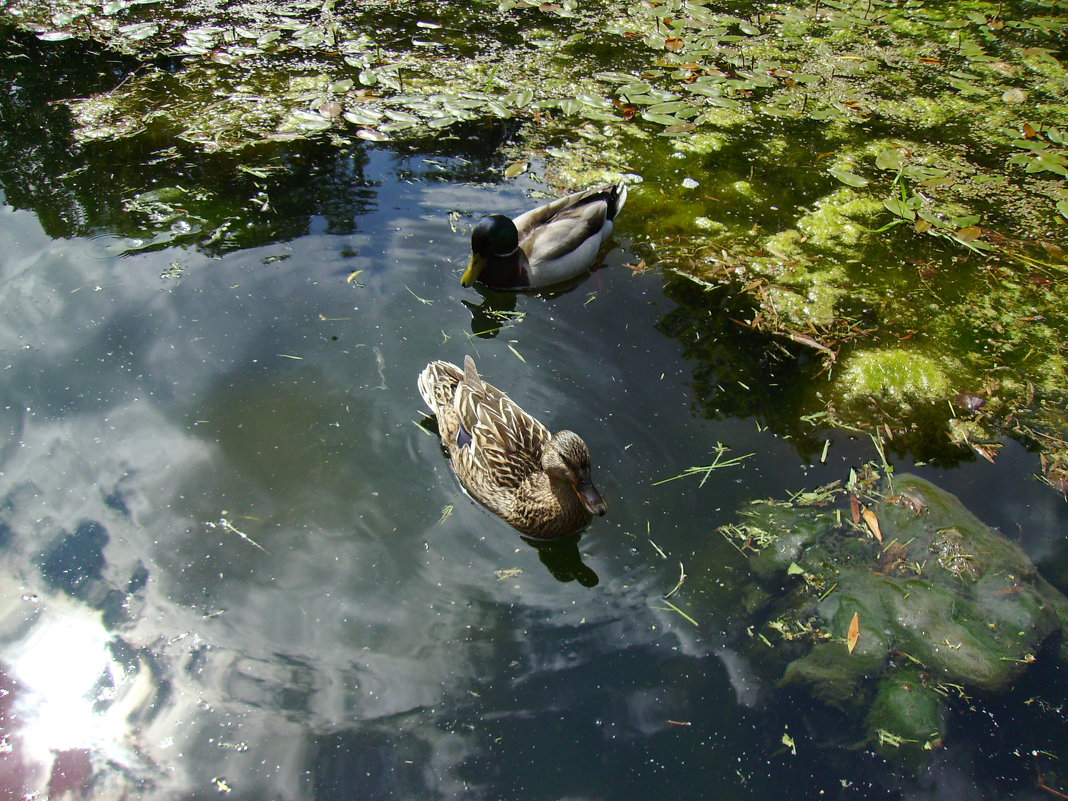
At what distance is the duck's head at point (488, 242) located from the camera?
4293mm

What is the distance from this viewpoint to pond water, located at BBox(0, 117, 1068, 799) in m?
2.47

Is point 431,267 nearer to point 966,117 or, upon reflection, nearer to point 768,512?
point 768,512

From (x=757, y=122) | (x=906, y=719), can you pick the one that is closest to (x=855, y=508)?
(x=906, y=719)

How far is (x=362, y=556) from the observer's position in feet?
9.88

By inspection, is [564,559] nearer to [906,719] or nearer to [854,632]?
[854,632]

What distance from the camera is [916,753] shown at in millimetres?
2523

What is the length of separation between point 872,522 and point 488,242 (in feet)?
8.39

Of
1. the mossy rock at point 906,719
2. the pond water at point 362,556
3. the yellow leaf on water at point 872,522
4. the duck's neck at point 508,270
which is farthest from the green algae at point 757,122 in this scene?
the mossy rock at point 906,719

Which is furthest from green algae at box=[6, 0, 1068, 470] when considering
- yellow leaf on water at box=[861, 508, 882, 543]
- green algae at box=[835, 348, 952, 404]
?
yellow leaf on water at box=[861, 508, 882, 543]

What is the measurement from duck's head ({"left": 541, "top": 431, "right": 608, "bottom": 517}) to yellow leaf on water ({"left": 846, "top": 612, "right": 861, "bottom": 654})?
1.06 meters

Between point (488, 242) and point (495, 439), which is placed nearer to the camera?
point (495, 439)

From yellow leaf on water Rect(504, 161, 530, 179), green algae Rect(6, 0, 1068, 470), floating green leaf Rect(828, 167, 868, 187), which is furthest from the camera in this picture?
yellow leaf on water Rect(504, 161, 530, 179)

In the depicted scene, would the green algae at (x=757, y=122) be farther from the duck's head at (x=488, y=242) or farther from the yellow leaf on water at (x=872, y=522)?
the duck's head at (x=488, y=242)

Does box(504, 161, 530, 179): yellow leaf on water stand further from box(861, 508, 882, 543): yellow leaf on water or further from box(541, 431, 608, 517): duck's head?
box(861, 508, 882, 543): yellow leaf on water
